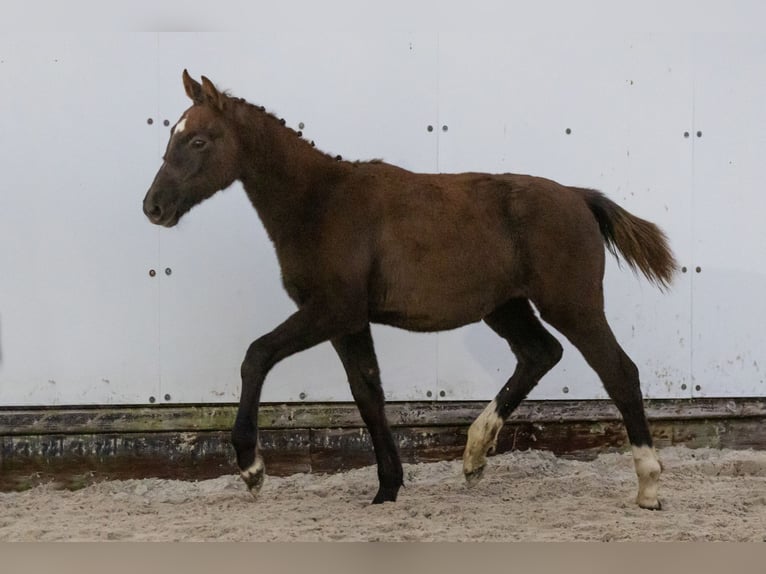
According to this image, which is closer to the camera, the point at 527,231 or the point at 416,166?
the point at 527,231

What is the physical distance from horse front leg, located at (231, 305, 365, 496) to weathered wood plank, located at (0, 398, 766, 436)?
47.5 inches

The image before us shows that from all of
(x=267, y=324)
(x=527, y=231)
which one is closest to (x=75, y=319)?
(x=267, y=324)

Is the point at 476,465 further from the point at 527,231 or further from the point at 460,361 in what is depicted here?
the point at 527,231

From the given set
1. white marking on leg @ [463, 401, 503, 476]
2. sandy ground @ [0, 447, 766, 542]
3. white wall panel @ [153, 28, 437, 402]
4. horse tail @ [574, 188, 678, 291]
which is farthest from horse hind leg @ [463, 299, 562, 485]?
white wall panel @ [153, 28, 437, 402]

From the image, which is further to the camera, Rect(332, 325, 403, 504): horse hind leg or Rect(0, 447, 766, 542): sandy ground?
Rect(332, 325, 403, 504): horse hind leg

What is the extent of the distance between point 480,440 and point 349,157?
68.5 inches

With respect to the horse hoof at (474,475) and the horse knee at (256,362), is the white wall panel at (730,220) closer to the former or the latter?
the horse hoof at (474,475)

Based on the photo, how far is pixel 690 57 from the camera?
552cm

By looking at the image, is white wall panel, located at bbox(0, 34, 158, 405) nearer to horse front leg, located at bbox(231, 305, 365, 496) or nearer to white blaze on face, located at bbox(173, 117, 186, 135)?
white blaze on face, located at bbox(173, 117, 186, 135)

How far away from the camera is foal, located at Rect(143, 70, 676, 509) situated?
14.2 feet

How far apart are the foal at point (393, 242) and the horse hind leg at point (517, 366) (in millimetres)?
292

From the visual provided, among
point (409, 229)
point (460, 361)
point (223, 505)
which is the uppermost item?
point (409, 229)

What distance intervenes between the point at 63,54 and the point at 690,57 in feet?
11.6

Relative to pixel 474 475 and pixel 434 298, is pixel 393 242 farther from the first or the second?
pixel 474 475
